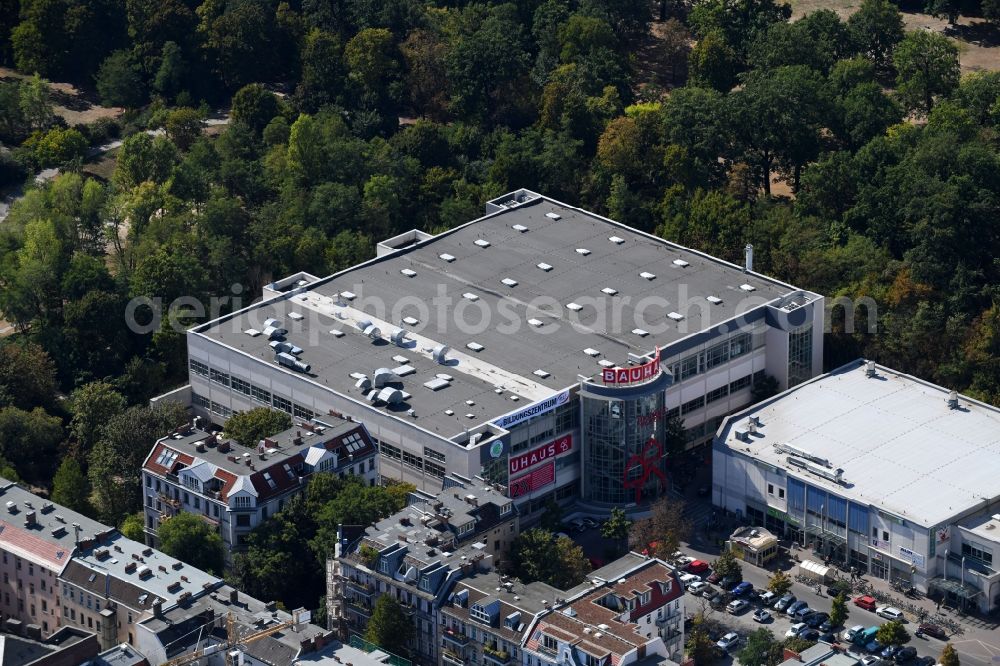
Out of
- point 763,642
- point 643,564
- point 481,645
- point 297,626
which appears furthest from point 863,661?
point 297,626

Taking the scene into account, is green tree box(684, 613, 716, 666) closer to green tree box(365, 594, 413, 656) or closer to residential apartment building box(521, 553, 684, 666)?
residential apartment building box(521, 553, 684, 666)

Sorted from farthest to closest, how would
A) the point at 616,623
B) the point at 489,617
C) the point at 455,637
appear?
1. the point at 455,637
2. the point at 489,617
3. the point at 616,623

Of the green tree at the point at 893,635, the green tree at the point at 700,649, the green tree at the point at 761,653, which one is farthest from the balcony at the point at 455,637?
the green tree at the point at 893,635

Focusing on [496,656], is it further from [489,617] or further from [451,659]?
[451,659]

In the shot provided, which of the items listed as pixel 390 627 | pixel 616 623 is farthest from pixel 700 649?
pixel 390 627

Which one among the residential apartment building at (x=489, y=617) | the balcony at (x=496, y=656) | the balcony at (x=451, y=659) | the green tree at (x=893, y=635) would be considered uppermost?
the residential apartment building at (x=489, y=617)

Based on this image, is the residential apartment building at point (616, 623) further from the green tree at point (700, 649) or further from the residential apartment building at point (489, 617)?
the residential apartment building at point (489, 617)

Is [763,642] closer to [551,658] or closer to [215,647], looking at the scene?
[551,658]
